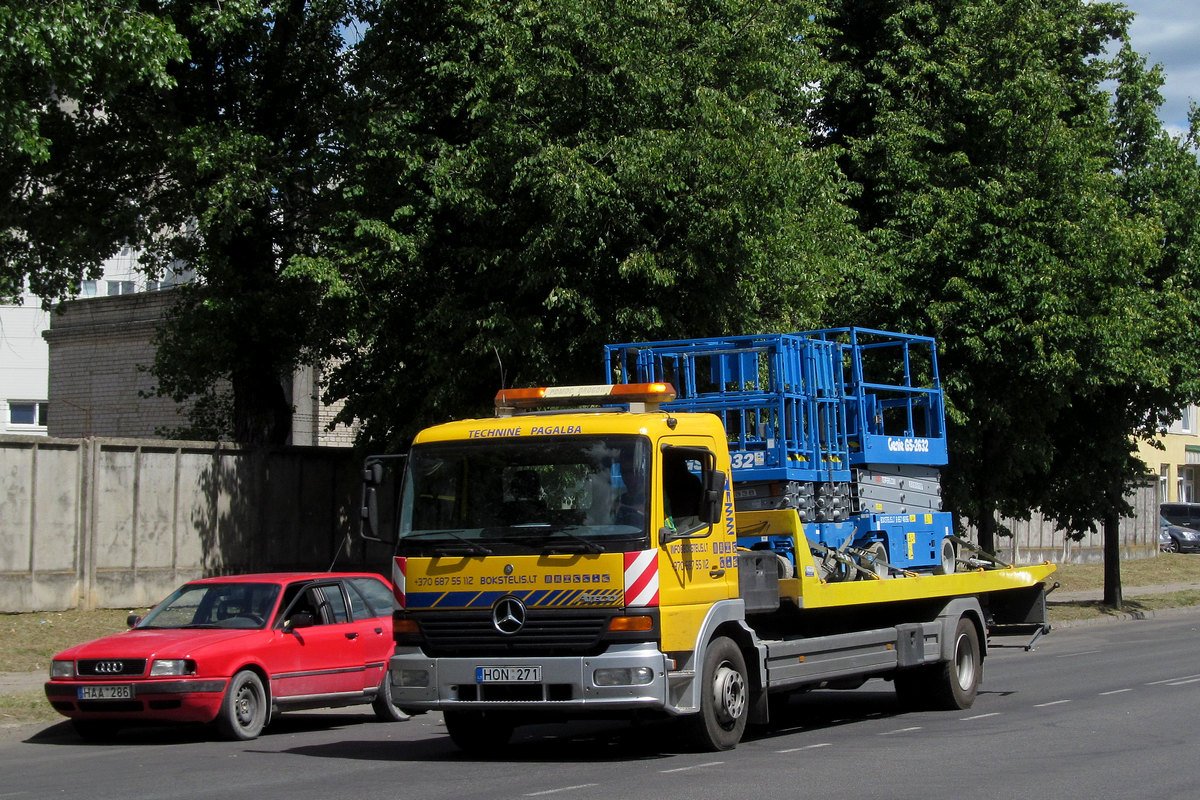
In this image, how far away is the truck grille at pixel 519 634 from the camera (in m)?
9.51

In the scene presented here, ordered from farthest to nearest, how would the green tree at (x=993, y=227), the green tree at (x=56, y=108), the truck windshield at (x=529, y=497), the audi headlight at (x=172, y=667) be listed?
the green tree at (x=993, y=227)
the green tree at (x=56, y=108)
the audi headlight at (x=172, y=667)
the truck windshield at (x=529, y=497)

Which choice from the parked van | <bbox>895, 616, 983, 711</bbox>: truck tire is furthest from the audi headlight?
the parked van

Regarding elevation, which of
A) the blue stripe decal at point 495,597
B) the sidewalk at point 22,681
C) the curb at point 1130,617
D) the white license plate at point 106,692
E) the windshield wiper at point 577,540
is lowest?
the curb at point 1130,617

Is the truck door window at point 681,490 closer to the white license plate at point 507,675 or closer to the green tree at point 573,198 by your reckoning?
the white license plate at point 507,675

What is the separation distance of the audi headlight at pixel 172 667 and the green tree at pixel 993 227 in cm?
1327

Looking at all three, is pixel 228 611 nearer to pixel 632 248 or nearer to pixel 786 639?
pixel 786 639

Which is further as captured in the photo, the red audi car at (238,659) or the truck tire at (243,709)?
the truck tire at (243,709)

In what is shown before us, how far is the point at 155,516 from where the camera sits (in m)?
19.9

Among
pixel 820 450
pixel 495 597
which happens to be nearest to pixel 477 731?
pixel 495 597

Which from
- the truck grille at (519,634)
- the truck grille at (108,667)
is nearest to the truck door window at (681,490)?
the truck grille at (519,634)

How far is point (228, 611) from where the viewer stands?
41.7 ft

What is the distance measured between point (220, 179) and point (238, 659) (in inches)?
382

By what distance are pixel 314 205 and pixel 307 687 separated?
10755mm

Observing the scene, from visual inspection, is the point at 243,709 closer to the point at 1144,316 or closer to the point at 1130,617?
the point at 1144,316
